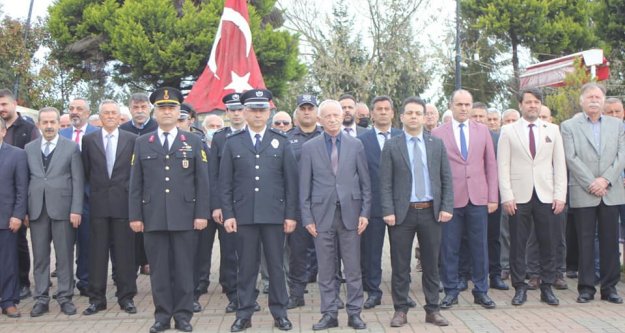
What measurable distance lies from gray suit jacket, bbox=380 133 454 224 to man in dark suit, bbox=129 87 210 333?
1722mm

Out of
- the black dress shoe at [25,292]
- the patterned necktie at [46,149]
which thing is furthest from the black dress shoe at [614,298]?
the black dress shoe at [25,292]

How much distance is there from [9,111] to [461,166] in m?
5.28

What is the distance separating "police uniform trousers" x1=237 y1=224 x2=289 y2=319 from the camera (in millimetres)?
7047

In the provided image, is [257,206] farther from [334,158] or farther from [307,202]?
[334,158]

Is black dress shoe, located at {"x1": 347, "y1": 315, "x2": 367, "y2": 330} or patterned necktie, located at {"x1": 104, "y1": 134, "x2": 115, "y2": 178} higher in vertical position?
patterned necktie, located at {"x1": 104, "y1": 134, "x2": 115, "y2": 178}

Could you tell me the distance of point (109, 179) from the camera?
7895 millimetres

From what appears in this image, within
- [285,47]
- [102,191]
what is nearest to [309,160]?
[102,191]

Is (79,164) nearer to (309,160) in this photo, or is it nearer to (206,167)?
(206,167)

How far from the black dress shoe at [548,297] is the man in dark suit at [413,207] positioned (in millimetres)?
1502

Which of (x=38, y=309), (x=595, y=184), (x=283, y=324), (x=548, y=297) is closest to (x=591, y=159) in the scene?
(x=595, y=184)

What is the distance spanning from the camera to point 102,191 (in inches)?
310

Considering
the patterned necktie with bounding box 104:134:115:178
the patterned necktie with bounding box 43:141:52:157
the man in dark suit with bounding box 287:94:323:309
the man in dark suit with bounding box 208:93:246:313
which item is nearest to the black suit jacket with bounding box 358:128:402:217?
the man in dark suit with bounding box 287:94:323:309

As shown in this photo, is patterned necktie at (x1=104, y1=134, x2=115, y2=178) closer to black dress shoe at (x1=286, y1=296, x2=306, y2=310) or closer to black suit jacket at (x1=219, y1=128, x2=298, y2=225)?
black suit jacket at (x1=219, y1=128, x2=298, y2=225)

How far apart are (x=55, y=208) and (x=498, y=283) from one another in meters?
5.10
